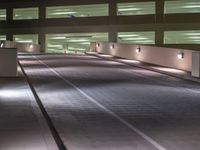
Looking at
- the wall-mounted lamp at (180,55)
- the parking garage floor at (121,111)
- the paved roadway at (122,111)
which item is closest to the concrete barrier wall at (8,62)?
the parking garage floor at (121,111)

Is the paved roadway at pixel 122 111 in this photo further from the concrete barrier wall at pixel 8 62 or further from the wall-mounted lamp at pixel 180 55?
the wall-mounted lamp at pixel 180 55

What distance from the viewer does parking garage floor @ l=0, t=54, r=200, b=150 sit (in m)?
10.3

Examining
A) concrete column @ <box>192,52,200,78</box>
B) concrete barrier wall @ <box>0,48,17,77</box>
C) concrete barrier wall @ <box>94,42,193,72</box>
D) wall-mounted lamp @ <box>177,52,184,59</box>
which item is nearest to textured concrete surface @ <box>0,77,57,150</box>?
concrete barrier wall @ <box>0,48,17,77</box>

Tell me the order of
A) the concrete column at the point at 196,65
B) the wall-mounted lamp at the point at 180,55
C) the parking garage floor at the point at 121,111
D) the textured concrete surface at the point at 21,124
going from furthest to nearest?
1. the wall-mounted lamp at the point at 180,55
2. the concrete column at the point at 196,65
3. the parking garage floor at the point at 121,111
4. the textured concrete surface at the point at 21,124

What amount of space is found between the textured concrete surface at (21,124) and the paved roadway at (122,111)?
0.43 meters

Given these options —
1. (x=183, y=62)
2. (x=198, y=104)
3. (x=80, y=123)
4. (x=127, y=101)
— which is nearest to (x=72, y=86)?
(x=127, y=101)

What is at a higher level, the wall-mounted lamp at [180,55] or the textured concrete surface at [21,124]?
the wall-mounted lamp at [180,55]

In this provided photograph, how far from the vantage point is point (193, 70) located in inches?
1032

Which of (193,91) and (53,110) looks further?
(193,91)

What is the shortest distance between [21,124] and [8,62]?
13071mm

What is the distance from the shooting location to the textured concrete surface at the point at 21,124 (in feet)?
31.6

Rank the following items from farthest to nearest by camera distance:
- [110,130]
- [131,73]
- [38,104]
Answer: [131,73]
[38,104]
[110,130]

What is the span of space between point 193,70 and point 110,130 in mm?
15505

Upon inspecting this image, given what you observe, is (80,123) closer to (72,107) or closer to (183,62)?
(72,107)
